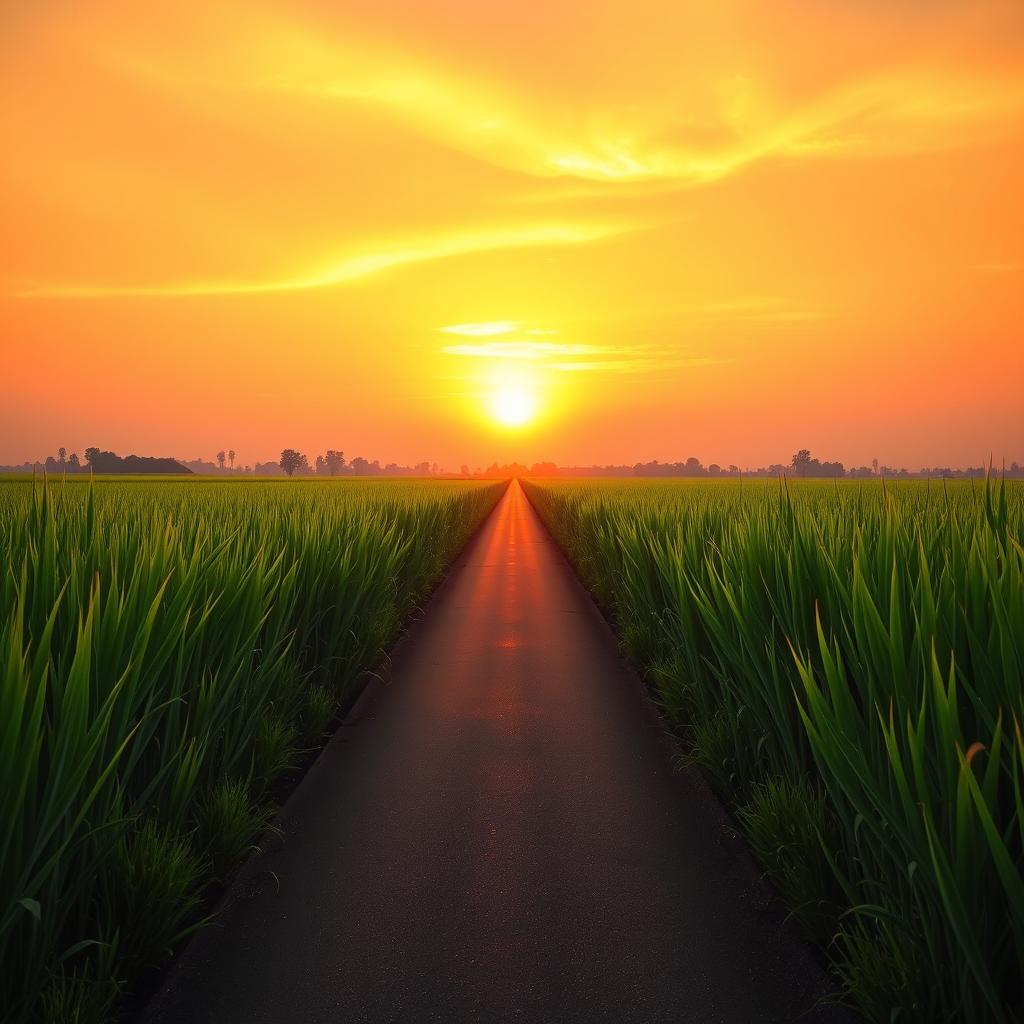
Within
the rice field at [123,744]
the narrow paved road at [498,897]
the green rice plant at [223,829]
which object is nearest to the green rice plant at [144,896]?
the rice field at [123,744]

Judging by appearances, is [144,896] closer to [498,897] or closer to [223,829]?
[223,829]

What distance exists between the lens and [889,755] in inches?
75.9

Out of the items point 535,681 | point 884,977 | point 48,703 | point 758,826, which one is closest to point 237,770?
point 48,703

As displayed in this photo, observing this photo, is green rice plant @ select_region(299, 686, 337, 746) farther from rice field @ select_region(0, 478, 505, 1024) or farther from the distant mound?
the distant mound

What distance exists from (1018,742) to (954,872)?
1.47 ft

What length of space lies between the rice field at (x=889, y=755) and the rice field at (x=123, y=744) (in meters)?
2.20

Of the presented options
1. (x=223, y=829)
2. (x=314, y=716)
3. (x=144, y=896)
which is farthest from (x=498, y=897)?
(x=314, y=716)

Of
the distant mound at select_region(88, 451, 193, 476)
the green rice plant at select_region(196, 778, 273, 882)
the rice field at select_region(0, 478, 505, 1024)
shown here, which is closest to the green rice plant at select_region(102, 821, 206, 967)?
the rice field at select_region(0, 478, 505, 1024)

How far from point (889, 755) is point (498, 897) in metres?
1.89

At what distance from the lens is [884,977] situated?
6.80 ft

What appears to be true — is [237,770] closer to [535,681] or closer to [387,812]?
[387,812]

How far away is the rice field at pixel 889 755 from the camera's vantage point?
1803 millimetres

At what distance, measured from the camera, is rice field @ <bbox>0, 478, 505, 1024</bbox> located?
1.96m

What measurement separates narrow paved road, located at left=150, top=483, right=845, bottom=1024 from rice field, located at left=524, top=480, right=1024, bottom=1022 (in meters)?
0.34
